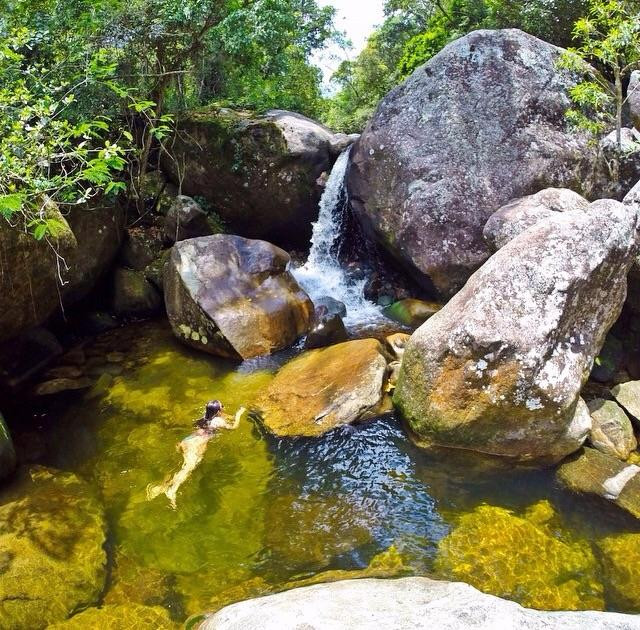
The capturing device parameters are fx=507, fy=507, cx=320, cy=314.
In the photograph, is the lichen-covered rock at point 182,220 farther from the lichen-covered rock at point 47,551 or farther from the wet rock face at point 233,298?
the lichen-covered rock at point 47,551

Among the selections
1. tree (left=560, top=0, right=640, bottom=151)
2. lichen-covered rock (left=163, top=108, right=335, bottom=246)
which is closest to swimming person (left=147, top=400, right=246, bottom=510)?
lichen-covered rock (left=163, top=108, right=335, bottom=246)

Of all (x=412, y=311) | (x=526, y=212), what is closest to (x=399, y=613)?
(x=526, y=212)

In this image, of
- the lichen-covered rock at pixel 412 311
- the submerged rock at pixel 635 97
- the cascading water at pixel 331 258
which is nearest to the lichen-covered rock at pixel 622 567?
the lichen-covered rock at pixel 412 311

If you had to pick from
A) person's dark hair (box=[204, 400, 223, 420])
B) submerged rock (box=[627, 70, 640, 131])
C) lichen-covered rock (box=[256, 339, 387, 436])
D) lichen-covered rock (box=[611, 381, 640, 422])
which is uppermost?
submerged rock (box=[627, 70, 640, 131])

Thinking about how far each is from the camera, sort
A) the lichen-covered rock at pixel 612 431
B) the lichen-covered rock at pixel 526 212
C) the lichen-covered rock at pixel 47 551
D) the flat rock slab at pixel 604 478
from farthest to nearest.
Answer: the lichen-covered rock at pixel 526 212 → the lichen-covered rock at pixel 612 431 → the flat rock slab at pixel 604 478 → the lichen-covered rock at pixel 47 551

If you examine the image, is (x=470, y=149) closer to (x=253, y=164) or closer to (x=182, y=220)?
(x=253, y=164)

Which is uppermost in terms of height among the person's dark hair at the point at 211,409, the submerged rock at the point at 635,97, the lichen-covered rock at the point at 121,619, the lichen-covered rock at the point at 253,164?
the submerged rock at the point at 635,97

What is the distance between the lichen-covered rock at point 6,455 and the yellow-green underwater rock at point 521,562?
4.89 meters

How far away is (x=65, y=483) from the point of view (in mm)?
5945

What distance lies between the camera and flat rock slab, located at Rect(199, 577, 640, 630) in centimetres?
292

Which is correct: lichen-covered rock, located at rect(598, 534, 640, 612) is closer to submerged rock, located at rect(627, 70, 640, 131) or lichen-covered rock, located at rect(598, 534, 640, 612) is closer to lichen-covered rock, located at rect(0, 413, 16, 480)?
lichen-covered rock, located at rect(0, 413, 16, 480)

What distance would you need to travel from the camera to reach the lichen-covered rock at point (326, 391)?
22.7 feet

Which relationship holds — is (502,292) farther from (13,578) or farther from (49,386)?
(49,386)

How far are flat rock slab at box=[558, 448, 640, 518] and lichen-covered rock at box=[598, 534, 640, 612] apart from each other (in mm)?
415
